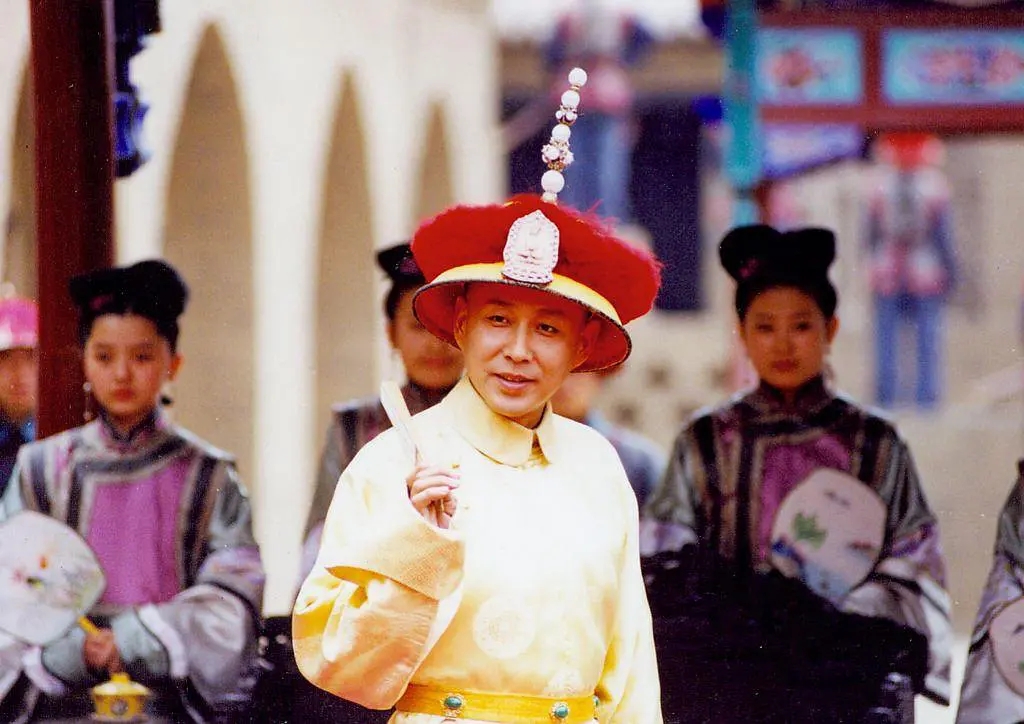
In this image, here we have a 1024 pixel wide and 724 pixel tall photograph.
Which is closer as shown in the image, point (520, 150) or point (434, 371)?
point (434, 371)

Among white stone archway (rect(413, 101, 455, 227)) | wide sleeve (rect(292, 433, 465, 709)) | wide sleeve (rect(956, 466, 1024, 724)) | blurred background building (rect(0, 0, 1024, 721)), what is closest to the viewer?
wide sleeve (rect(292, 433, 465, 709))

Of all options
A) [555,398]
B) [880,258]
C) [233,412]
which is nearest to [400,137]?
[233,412]

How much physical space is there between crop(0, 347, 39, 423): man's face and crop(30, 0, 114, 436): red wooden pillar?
0.65 m

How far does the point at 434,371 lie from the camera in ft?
18.9

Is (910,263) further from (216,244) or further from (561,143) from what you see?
(561,143)

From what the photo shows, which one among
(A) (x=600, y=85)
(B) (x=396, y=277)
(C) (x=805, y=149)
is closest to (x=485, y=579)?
(B) (x=396, y=277)

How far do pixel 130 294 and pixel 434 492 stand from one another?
216 cm

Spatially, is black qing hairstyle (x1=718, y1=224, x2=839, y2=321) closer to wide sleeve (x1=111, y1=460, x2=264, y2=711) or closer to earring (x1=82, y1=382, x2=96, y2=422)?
wide sleeve (x1=111, y1=460, x2=264, y2=711)

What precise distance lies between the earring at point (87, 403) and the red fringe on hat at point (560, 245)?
1.87 m

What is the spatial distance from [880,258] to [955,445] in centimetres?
559

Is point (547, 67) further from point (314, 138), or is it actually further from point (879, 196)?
point (314, 138)

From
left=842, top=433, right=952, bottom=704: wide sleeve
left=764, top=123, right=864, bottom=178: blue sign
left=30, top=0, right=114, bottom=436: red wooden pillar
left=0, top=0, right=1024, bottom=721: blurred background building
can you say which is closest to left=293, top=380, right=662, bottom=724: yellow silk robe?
left=842, top=433, right=952, bottom=704: wide sleeve

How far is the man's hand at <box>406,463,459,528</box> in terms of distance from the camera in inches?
140

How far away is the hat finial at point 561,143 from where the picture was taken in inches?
153
